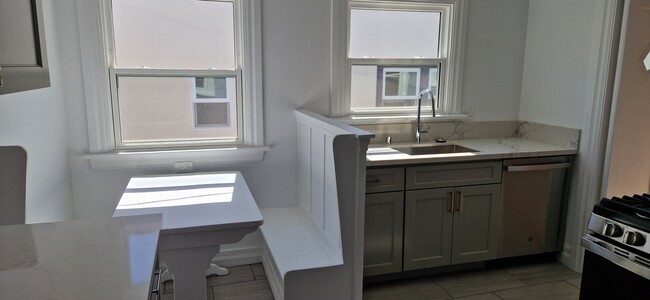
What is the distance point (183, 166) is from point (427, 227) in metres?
1.66

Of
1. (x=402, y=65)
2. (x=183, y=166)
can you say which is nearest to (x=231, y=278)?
(x=183, y=166)

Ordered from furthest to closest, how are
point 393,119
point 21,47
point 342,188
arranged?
point 393,119 → point 342,188 → point 21,47

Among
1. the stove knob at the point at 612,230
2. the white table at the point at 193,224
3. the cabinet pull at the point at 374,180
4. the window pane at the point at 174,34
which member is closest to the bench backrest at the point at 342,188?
the cabinet pull at the point at 374,180

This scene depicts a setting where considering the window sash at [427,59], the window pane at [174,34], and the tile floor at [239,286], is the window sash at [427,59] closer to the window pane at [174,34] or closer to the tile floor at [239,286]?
the window pane at [174,34]

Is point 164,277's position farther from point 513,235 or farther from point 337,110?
point 513,235

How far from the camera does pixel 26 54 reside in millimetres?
A: 1270

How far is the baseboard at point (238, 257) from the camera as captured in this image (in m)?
3.15

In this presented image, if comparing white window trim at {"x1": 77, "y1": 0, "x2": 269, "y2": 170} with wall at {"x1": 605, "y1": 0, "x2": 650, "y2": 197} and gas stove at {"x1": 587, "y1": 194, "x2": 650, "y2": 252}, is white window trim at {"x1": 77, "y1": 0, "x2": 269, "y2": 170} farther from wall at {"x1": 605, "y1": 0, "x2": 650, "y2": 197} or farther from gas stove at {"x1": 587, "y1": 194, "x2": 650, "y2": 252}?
wall at {"x1": 605, "y1": 0, "x2": 650, "y2": 197}

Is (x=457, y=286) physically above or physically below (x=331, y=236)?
below

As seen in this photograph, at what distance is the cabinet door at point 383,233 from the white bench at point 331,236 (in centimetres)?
35

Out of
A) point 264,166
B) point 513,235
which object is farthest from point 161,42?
point 513,235

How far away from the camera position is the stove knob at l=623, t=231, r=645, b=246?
5.10 ft

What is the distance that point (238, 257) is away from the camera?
319 centimetres

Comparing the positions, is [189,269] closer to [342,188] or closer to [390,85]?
[342,188]
